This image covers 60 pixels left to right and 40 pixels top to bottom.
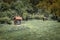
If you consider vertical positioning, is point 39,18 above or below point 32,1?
below

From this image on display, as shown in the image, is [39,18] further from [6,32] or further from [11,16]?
[6,32]

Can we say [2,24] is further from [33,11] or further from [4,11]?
[33,11]

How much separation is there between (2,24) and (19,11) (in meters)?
3.38

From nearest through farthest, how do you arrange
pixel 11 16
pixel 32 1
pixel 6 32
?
pixel 6 32, pixel 11 16, pixel 32 1

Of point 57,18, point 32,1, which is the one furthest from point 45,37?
point 32,1

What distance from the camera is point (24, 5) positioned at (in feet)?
58.4

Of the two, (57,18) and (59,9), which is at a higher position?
(59,9)

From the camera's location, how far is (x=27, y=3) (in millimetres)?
18047

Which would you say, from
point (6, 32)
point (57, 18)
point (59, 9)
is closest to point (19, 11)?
point (57, 18)

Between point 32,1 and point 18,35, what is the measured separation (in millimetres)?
9011

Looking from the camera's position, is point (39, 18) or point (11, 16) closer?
point (11, 16)

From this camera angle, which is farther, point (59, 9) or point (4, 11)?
point (4, 11)

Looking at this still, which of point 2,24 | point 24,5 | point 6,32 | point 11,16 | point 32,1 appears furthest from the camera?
point 32,1

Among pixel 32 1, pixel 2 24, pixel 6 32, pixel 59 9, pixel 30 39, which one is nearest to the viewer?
pixel 59 9
